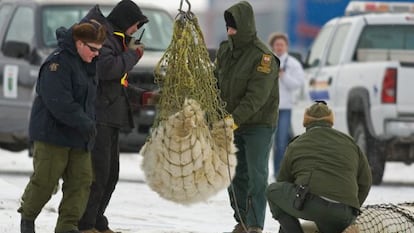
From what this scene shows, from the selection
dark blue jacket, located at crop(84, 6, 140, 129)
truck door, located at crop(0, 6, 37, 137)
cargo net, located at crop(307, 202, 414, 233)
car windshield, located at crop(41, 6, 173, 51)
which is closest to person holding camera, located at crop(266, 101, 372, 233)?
cargo net, located at crop(307, 202, 414, 233)

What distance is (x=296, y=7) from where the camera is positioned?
125 ft

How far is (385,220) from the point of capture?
9.35 metres

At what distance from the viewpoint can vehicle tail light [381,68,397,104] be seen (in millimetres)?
15117

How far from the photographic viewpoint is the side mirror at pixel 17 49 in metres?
15.5

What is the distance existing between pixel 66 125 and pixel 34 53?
683 centimetres

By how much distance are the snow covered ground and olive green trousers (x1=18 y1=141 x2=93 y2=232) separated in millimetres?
858

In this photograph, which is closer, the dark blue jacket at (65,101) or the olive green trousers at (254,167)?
the dark blue jacket at (65,101)

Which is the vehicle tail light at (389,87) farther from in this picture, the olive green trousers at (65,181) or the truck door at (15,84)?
the olive green trousers at (65,181)

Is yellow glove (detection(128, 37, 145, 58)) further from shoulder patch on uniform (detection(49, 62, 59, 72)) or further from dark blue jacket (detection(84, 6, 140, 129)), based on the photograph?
shoulder patch on uniform (detection(49, 62, 59, 72))

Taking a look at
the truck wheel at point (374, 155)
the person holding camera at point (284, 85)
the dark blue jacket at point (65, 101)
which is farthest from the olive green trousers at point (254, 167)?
the truck wheel at point (374, 155)

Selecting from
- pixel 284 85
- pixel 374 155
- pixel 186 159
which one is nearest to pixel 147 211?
pixel 186 159

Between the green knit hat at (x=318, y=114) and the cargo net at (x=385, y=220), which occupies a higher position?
the green knit hat at (x=318, y=114)

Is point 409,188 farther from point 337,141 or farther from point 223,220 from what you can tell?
point 337,141

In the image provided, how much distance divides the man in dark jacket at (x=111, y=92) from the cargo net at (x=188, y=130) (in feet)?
0.75
